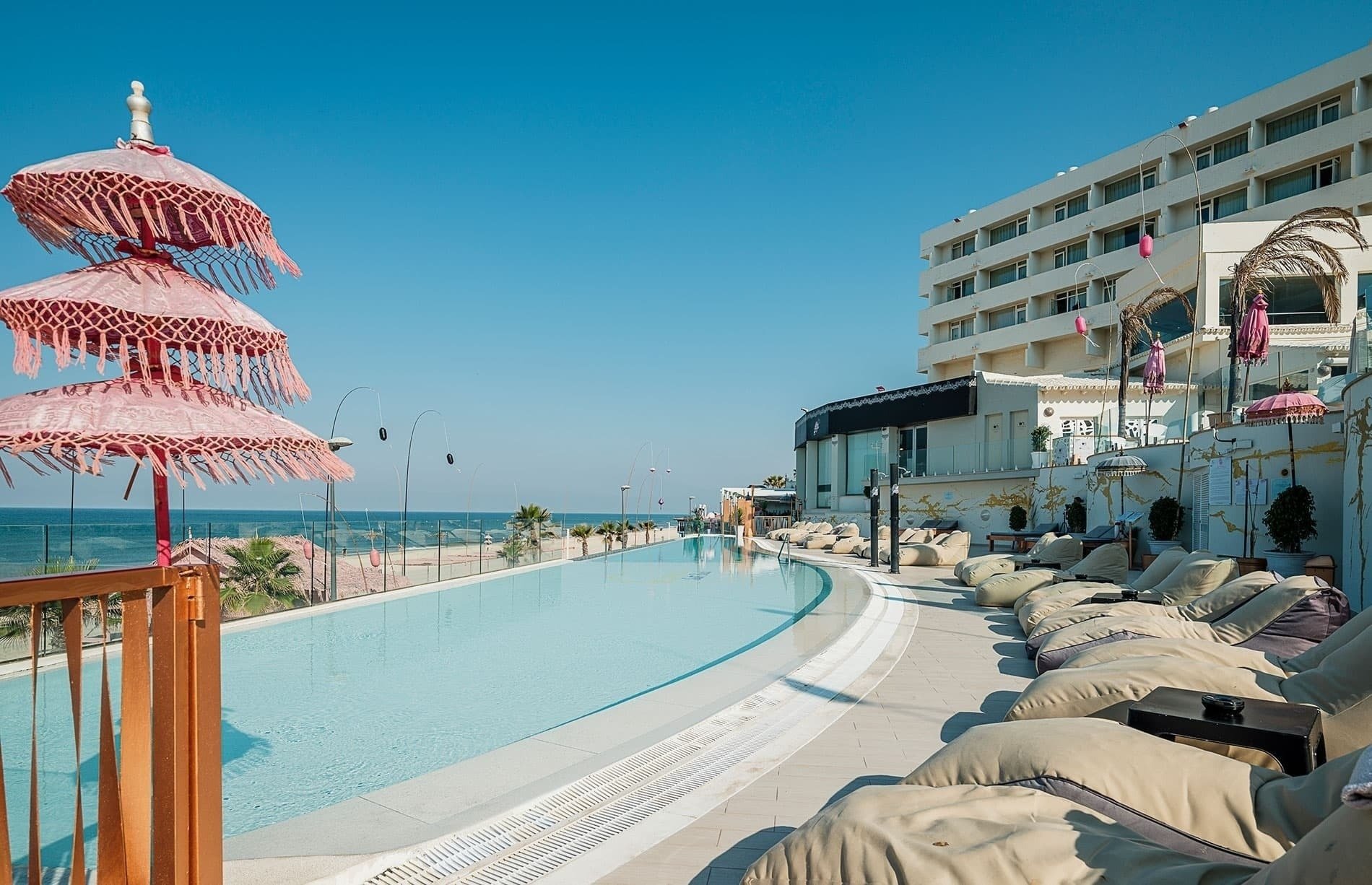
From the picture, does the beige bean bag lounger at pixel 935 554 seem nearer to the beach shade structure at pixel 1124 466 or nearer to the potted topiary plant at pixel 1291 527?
the beach shade structure at pixel 1124 466

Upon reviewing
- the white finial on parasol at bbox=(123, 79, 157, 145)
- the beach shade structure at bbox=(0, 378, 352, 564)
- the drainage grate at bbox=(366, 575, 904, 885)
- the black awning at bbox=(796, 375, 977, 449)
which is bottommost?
the drainage grate at bbox=(366, 575, 904, 885)

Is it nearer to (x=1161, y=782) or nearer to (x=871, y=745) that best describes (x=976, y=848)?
(x=1161, y=782)

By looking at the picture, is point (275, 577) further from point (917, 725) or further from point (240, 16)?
point (917, 725)

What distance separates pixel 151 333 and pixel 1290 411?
1110 centimetres

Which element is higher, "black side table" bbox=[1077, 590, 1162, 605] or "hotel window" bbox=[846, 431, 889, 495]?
"hotel window" bbox=[846, 431, 889, 495]

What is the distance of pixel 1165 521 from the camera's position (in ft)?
43.1

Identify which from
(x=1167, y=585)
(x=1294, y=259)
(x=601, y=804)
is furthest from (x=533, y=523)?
(x=601, y=804)

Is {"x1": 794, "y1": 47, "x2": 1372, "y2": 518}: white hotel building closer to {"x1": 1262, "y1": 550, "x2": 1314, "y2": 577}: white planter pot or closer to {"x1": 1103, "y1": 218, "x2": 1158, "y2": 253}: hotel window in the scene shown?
{"x1": 1103, "y1": 218, "x2": 1158, "y2": 253}: hotel window

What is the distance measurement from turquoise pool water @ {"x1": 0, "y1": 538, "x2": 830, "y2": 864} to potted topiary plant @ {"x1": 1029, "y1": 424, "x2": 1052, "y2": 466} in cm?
1053

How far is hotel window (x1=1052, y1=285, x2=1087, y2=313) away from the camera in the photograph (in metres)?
32.7

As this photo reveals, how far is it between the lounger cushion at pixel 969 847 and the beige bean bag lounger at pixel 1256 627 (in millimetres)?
3448

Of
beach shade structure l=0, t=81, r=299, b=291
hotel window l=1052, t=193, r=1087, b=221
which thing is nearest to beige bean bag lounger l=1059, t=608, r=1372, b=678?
beach shade structure l=0, t=81, r=299, b=291

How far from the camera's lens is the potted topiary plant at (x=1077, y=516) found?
17609 mm

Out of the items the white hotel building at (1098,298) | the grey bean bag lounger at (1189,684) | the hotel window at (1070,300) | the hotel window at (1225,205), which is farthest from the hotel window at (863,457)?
the grey bean bag lounger at (1189,684)
